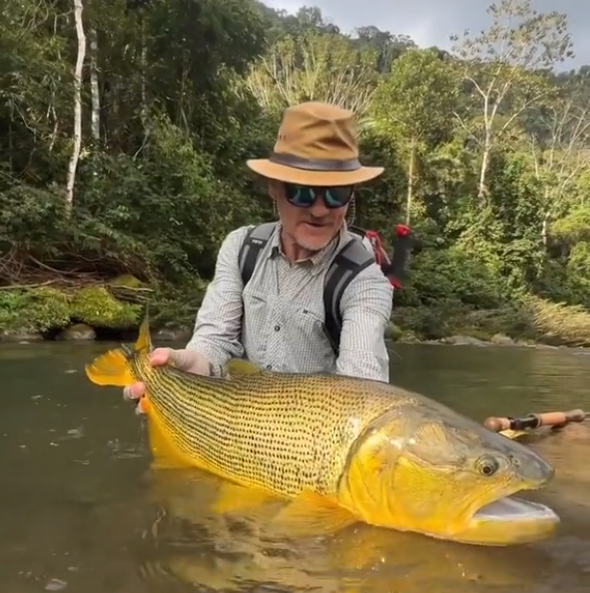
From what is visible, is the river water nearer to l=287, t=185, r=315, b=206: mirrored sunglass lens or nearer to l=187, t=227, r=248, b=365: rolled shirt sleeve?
l=187, t=227, r=248, b=365: rolled shirt sleeve

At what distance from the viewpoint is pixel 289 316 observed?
3326mm

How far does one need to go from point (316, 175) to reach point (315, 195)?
0.08m

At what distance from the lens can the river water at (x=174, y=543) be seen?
8.17 feet

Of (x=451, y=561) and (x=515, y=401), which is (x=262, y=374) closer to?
(x=451, y=561)

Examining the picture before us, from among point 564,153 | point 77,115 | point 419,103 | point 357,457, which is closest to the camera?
point 357,457

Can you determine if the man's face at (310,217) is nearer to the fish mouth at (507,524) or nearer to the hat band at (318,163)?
the hat band at (318,163)

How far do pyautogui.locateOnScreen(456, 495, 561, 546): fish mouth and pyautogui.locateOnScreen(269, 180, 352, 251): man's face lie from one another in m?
1.31

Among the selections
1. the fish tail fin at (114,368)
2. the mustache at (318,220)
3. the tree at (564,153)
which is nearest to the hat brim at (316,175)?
the mustache at (318,220)

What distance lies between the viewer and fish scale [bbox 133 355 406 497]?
2547mm

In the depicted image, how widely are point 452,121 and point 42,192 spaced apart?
2087 centimetres

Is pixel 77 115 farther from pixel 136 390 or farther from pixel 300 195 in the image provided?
pixel 300 195

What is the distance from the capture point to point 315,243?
10.6 feet

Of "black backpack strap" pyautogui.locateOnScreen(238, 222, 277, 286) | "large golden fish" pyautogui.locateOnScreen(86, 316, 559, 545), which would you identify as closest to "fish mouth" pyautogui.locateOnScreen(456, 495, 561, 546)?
"large golden fish" pyautogui.locateOnScreen(86, 316, 559, 545)

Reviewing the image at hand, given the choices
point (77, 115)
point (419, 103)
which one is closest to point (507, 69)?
point (419, 103)
